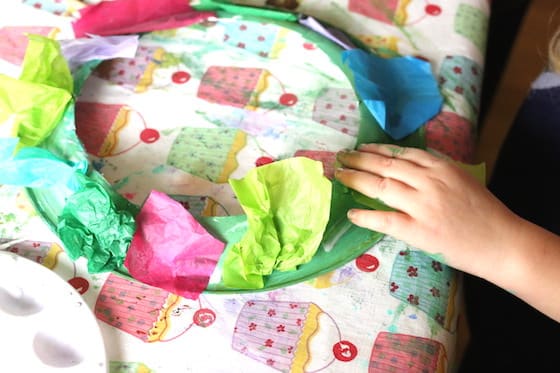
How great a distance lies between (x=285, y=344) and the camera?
48 centimetres

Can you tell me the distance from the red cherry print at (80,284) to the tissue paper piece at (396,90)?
1.01 ft

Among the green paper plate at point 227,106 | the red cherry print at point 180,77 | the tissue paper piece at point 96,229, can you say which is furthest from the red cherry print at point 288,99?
the tissue paper piece at point 96,229

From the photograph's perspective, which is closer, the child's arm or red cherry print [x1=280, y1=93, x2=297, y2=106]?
the child's arm

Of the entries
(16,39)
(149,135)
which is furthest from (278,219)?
(16,39)

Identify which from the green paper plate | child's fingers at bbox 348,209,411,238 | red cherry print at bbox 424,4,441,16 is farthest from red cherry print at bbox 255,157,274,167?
red cherry print at bbox 424,4,441,16

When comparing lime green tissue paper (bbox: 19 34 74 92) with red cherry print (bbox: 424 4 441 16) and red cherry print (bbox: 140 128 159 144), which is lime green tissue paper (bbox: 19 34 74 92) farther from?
red cherry print (bbox: 424 4 441 16)

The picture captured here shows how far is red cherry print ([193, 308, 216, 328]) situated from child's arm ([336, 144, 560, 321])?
142mm

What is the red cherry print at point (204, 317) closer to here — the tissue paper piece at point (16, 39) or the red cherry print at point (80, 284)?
the red cherry print at point (80, 284)

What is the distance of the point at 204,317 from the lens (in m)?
0.50

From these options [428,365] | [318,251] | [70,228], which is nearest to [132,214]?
[70,228]

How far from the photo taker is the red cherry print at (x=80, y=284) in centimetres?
51

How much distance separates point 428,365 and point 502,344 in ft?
0.99

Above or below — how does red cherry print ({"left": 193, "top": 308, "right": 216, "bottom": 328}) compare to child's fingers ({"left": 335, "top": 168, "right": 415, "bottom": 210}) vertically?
below

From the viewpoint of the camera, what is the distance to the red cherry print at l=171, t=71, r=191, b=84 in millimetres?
669
